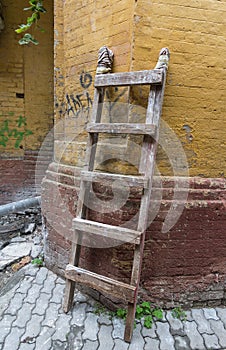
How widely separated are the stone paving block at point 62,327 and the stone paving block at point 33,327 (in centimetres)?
15

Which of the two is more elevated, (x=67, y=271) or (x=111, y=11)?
(x=111, y=11)

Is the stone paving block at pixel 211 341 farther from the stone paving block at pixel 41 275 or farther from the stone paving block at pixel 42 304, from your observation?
the stone paving block at pixel 41 275

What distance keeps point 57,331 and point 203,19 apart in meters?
2.86

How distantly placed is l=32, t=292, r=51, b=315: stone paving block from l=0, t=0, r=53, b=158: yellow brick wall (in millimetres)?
3013

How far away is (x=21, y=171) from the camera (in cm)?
461

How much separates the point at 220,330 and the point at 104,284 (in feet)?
3.68

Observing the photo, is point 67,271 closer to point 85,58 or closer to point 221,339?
point 221,339

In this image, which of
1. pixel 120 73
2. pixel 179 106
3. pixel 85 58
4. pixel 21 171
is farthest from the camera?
pixel 21 171

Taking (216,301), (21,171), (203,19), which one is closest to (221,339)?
(216,301)

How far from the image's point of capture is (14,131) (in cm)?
450

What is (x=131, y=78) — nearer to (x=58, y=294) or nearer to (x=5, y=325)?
(x=58, y=294)

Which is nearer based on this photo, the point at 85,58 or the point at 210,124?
the point at 210,124

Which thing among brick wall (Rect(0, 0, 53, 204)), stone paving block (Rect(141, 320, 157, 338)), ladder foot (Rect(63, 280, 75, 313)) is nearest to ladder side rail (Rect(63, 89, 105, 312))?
ladder foot (Rect(63, 280, 75, 313))

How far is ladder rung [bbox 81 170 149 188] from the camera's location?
177 centimetres
